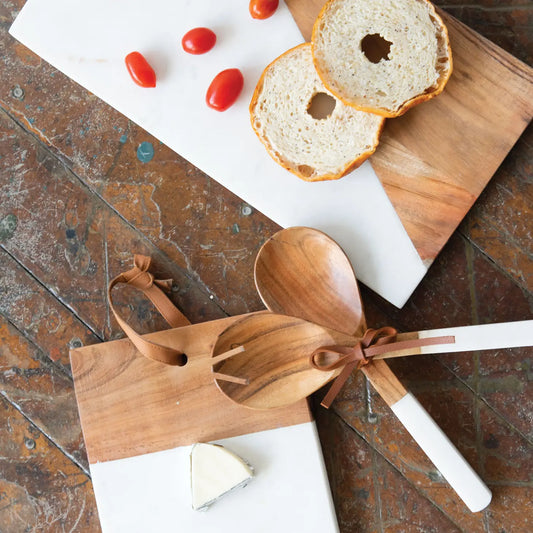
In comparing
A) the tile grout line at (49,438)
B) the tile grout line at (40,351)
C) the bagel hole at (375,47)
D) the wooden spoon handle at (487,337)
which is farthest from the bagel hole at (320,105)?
the tile grout line at (49,438)

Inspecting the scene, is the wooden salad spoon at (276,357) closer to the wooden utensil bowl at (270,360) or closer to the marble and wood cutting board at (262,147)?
the wooden utensil bowl at (270,360)

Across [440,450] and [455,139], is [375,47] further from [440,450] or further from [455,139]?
[440,450]

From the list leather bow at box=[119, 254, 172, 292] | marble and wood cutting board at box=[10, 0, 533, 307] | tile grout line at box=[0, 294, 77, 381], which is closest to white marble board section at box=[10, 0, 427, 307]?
marble and wood cutting board at box=[10, 0, 533, 307]

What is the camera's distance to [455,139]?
Result: 3.65ft

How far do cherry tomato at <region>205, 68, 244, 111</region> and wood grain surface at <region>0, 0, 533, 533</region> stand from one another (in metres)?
0.14

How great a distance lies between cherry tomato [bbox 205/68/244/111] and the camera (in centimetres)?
114

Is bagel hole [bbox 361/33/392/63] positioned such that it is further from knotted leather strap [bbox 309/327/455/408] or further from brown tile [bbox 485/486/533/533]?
brown tile [bbox 485/486/533/533]

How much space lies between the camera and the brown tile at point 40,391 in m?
1.21

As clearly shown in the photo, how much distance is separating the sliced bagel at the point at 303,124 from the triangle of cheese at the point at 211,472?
1.75 ft

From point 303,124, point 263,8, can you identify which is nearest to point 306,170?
point 303,124

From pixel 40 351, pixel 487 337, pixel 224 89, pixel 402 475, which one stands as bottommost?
pixel 402 475

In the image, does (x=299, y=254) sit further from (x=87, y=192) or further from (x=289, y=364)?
(x=87, y=192)

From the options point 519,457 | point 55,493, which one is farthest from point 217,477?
point 519,457

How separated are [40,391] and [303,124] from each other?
747 mm
